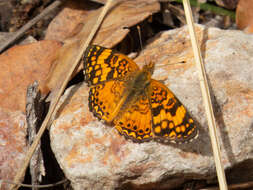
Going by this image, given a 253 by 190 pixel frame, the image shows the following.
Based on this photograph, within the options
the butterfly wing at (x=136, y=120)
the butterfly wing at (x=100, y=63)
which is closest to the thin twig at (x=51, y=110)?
the butterfly wing at (x=100, y=63)

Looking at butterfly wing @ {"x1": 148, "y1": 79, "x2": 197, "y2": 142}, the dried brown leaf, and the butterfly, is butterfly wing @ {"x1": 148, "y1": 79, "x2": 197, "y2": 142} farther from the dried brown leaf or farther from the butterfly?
the dried brown leaf

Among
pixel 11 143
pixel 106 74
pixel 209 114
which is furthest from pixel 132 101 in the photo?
pixel 11 143

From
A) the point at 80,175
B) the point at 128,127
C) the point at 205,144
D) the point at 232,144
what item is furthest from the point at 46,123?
the point at 232,144

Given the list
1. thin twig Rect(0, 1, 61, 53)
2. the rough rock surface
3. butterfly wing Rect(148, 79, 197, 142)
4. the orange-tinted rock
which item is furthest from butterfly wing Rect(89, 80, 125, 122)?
thin twig Rect(0, 1, 61, 53)

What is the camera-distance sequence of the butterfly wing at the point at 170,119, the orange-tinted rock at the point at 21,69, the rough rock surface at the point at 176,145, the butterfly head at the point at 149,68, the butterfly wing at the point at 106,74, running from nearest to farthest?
the butterfly wing at the point at 170,119, the rough rock surface at the point at 176,145, the butterfly wing at the point at 106,74, the butterfly head at the point at 149,68, the orange-tinted rock at the point at 21,69

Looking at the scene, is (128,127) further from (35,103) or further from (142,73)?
(35,103)

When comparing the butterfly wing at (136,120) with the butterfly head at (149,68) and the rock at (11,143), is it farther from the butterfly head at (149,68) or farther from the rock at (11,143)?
the rock at (11,143)

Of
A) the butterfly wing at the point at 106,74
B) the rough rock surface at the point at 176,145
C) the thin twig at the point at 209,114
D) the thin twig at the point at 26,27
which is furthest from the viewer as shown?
the thin twig at the point at 26,27
